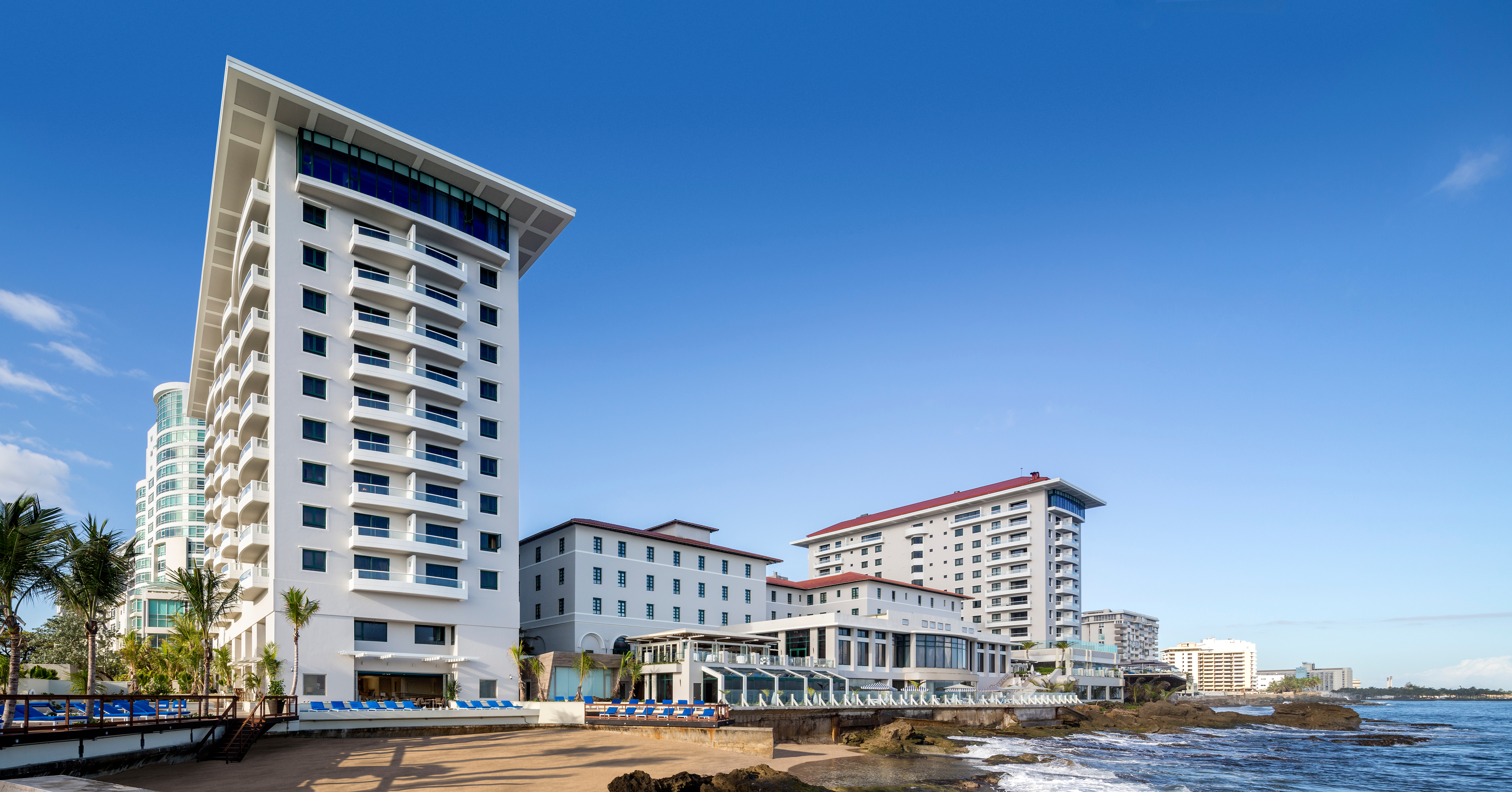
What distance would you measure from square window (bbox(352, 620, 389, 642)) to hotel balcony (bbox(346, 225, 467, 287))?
21.0 metres

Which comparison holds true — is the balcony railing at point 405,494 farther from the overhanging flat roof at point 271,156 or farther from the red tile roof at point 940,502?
the red tile roof at point 940,502

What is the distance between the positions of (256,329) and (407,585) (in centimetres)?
1728

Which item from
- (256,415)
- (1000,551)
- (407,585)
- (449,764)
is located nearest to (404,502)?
(407,585)

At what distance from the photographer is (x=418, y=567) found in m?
51.9

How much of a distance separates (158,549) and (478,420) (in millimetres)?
95134

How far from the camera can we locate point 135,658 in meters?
58.7

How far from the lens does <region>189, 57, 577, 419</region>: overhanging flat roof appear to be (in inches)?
1997

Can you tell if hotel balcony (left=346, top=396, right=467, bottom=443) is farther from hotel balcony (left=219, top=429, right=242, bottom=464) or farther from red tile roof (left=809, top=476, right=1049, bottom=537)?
red tile roof (left=809, top=476, right=1049, bottom=537)

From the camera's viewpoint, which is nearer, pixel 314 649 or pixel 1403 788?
pixel 1403 788

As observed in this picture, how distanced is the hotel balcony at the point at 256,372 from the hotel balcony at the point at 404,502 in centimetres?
808

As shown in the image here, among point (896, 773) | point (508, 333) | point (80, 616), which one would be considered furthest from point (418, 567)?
point (80, 616)

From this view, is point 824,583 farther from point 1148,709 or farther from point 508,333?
point 508,333

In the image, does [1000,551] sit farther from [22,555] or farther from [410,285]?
[22,555]

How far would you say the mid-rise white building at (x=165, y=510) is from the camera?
113 m
